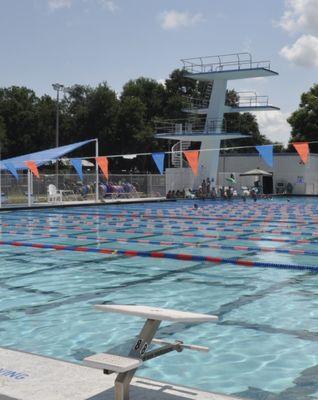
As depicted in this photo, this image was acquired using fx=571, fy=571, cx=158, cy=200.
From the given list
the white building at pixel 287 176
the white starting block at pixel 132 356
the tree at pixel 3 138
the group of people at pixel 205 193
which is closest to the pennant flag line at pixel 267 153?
the group of people at pixel 205 193

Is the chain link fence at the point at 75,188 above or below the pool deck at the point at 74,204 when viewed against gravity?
above

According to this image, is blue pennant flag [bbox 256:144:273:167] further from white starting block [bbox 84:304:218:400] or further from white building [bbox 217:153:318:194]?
white starting block [bbox 84:304:218:400]

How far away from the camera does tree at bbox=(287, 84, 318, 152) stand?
46.9 metres

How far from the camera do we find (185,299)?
666 centimetres

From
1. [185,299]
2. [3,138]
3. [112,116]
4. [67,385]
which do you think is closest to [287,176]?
[112,116]

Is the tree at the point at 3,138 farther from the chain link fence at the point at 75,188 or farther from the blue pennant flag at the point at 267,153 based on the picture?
the blue pennant flag at the point at 267,153

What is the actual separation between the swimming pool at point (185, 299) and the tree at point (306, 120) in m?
35.0

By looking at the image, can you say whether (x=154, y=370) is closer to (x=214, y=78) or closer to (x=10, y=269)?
(x=10, y=269)

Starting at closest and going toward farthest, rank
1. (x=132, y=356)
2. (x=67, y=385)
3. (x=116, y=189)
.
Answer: (x=132, y=356)
(x=67, y=385)
(x=116, y=189)

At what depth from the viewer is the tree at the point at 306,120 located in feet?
154

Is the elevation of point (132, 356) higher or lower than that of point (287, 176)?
lower

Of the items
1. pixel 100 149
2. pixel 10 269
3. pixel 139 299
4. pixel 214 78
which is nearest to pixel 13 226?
pixel 10 269

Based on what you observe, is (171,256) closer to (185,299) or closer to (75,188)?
(185,299)

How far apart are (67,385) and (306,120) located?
46.5 metres
